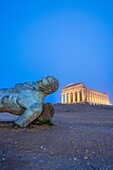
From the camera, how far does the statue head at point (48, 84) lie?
691cm

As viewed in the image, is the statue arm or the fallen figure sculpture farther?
the fallen figure sculpture

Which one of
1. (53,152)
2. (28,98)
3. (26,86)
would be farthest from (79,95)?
(53,152)

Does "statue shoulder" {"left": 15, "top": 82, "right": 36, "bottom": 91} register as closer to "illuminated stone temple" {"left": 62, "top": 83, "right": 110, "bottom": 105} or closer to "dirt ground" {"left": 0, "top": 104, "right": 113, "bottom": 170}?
"dirt ground" {"left": 0, "top": 104, "right": 113, "bottom": 170}

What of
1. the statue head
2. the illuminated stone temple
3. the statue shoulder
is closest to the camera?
the statue head

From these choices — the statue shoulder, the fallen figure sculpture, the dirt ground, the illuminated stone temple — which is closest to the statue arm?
the fallen figure sculpture

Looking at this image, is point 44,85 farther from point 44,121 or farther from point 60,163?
point 60,163

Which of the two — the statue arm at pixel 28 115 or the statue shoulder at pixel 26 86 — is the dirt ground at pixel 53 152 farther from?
the statue shoulder at pixel 26 86

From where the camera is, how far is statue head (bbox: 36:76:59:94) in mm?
6910

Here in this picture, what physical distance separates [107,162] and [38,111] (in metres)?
3.25

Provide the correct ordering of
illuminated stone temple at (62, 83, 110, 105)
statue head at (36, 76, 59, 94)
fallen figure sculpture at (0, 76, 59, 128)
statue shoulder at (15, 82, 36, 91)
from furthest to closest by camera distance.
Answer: illuminated stone temple at (62, 83, 110, 105) < statue shoulder at (15, 82, 36, 91) < statue head at (36, 76, 59, 94) < fallen figure sculpture at (0, 76, 59, 128)

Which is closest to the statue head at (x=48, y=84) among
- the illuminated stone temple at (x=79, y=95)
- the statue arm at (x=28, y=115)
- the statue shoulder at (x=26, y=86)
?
the statue shoulder at (x=26, y=86)

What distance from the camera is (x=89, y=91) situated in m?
70.4

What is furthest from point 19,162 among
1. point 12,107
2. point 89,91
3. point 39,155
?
point 89,91

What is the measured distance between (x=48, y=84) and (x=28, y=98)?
31.4 inches
